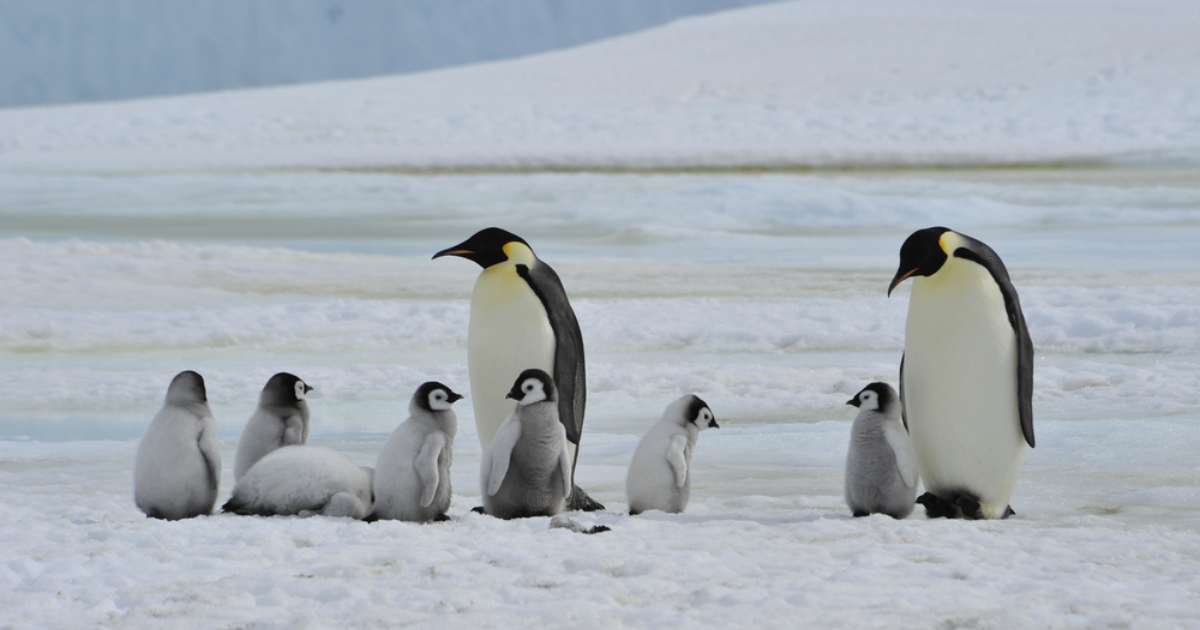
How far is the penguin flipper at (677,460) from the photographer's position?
10.2 feet

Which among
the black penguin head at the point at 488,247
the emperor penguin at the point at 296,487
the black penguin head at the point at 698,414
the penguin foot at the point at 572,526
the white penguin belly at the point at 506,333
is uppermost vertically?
the black penguin head at the point at 488,247

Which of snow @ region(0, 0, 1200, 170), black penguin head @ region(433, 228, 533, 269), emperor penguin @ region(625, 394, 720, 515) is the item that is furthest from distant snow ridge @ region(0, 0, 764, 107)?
emperor penguin @ region(625, 394, 720, 515)

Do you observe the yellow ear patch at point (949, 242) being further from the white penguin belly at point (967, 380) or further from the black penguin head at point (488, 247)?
the black penguin head at point (488, 247)

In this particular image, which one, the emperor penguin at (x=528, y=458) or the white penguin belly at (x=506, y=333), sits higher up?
the white penguin belly at (x=506, y=333)

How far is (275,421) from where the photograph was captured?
10.8 ft

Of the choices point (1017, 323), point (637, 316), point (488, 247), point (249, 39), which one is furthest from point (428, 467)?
point (249, 39)

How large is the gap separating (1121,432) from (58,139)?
1436cm

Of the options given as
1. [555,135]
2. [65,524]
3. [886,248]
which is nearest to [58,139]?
[555,135]

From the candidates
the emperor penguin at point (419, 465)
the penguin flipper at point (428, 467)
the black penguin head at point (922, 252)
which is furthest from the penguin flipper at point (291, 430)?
the black penguin head at point (922, 252)

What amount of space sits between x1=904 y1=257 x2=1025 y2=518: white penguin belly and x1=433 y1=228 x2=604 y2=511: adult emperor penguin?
2.99 ft

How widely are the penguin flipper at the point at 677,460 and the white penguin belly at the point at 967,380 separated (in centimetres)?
65

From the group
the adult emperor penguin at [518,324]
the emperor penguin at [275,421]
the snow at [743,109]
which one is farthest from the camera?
the snow at [743,109]

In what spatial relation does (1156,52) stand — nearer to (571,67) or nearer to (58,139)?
(571,67)

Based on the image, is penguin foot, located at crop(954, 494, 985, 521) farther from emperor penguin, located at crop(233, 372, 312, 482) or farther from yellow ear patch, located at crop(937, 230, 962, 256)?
emperor penguin, located at crop(233, 372, 312, 482)
